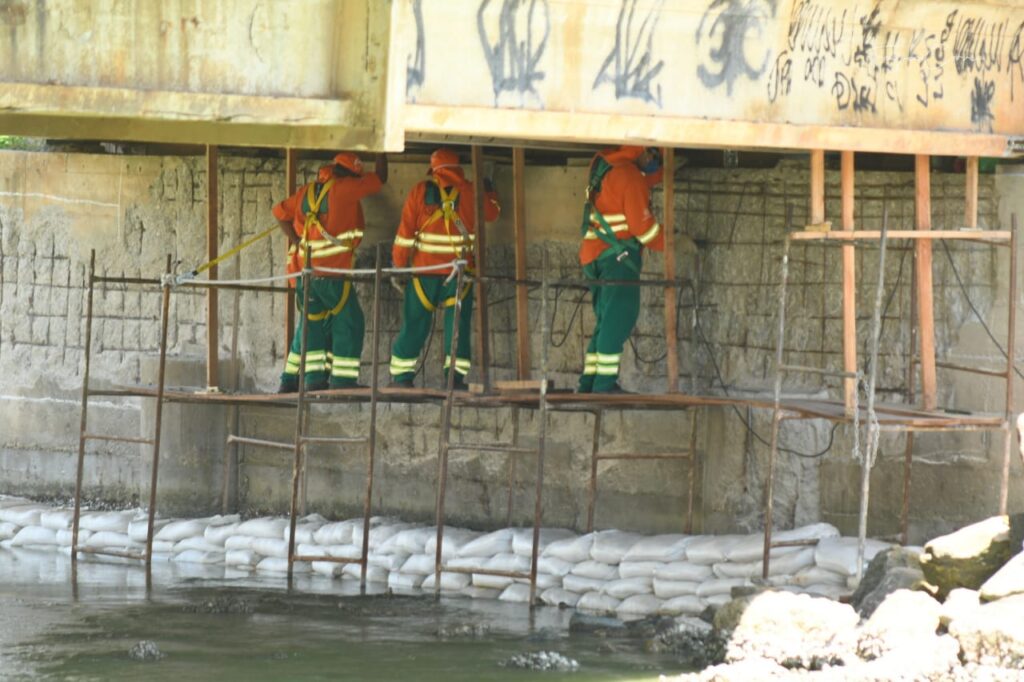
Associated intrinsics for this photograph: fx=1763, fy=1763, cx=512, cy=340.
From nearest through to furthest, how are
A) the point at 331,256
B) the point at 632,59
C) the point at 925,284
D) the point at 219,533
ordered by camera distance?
the point at 632,59 → the point at 925,284 → the point at 331,256 → the point at 219,533

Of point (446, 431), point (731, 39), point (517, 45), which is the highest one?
point (731, 39)

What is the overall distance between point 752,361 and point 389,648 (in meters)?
3.03

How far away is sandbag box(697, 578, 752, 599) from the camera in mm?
10138

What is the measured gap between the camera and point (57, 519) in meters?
13.2

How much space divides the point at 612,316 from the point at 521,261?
979mm

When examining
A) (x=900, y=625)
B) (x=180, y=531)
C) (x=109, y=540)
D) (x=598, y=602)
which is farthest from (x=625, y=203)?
(x=109, y=540)

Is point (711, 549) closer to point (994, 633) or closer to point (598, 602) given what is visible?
point (598, 602)

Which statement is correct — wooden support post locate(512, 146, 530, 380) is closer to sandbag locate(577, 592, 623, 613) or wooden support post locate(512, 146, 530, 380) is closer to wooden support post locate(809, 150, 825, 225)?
sandbag locate(577, 592, 623, 613)

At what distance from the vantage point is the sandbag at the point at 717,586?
1014 centimetres

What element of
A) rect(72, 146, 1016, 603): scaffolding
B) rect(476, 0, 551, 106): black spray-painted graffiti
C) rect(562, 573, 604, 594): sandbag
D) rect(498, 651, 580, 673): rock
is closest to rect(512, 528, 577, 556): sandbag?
rect(72, 146, 1016, 603): scaffolding

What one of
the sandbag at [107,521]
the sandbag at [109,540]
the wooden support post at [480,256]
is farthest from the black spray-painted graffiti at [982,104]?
the sandbag at [107,521]

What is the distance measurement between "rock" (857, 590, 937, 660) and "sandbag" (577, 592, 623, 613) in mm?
2264

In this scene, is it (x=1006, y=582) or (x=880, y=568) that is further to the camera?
(x=880, y=568)

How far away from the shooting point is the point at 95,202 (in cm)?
1359
